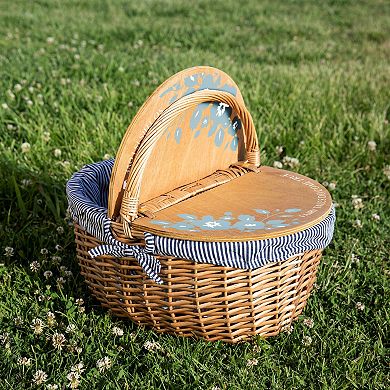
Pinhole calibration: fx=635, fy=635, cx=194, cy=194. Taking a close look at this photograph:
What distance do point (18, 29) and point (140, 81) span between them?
114 inches

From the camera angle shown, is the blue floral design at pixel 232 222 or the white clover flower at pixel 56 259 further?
the white clover flower at pixel 56 259

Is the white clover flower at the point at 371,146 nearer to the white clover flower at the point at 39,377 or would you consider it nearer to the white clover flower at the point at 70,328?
the white clover flower at the point at 70,328

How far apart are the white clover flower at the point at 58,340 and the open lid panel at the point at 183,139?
486mm

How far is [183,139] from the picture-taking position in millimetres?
2436

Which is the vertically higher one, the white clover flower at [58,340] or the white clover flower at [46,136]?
the white clover flower at [46,136]

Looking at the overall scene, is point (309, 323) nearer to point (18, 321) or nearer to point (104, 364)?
point (104, 364)

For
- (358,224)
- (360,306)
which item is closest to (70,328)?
(360,306)

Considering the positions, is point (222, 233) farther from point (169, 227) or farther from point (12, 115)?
point (12, 115)

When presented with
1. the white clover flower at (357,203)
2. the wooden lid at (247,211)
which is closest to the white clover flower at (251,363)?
the wooden lid at (247,211)

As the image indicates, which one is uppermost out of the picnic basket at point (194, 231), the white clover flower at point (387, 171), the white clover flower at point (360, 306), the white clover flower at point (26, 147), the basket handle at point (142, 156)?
the basket handle at point (142, 156)

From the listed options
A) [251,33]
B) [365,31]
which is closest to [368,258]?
[251,33]

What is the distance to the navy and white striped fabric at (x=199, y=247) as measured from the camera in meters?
2.05

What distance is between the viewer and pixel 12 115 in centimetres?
401

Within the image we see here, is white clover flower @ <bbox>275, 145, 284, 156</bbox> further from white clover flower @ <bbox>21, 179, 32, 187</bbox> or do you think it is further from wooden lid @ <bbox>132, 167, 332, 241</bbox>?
white clover flower @ <bbox>21, 179, 32, 187</bbox>
